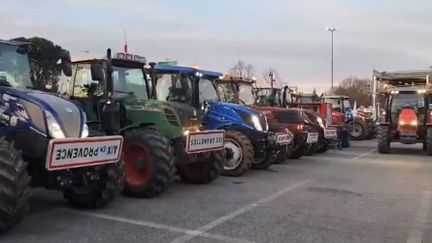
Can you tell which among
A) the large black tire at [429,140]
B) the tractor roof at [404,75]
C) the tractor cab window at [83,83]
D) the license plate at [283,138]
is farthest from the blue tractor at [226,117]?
the tractor roof at [404,75]

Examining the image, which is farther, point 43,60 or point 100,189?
point 43,60

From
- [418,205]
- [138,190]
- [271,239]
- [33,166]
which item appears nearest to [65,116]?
[33,166]

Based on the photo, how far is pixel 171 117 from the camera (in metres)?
9.54

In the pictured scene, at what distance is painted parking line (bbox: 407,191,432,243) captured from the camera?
682cm

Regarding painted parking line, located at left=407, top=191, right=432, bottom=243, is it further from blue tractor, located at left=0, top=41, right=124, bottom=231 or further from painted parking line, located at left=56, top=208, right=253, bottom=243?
blue tractor, located at left=0, top=41, right=124, bottom=231

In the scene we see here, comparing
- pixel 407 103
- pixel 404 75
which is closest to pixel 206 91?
pixel 407 103

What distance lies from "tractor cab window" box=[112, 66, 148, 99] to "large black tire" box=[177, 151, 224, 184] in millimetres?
1635

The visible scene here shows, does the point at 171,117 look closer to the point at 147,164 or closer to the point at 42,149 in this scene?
the point at 147,164

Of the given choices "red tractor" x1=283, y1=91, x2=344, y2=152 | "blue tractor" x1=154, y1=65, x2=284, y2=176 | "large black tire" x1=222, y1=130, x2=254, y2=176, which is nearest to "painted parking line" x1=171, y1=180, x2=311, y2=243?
"large black tire" x1=222, y1=130, x2=254, y2=176

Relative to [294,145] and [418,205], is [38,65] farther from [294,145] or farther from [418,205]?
[294,145]

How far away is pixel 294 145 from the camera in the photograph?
53.1 ft

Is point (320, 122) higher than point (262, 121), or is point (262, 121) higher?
point (262, 121)

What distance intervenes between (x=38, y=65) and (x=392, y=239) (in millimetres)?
5431

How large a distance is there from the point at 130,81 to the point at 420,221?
17.4 ft
